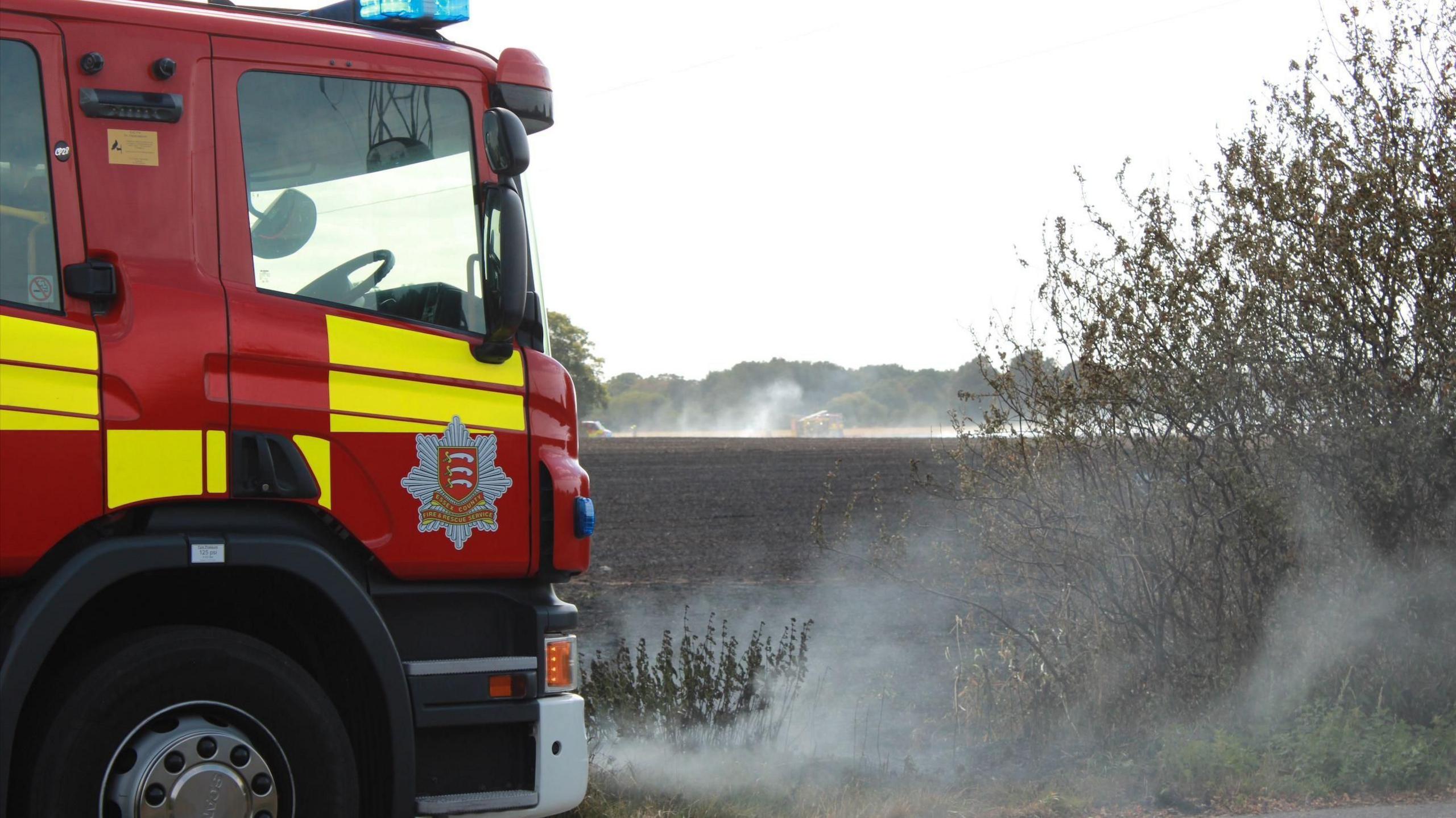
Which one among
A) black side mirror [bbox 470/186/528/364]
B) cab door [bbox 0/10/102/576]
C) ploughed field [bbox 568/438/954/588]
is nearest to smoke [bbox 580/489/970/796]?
ploughed field [bbox 568/438/954/588]

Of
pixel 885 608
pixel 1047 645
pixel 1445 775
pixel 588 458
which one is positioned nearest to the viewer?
pixel 1445 775

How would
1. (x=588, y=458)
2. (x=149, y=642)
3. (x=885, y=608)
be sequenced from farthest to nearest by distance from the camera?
(x=588, y=458) < (x=885, y=608) < (x=149, y=642)

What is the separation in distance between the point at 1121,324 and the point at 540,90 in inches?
159

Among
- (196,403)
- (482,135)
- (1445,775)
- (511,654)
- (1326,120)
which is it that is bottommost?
(1445,775)

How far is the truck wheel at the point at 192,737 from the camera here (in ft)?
12.3

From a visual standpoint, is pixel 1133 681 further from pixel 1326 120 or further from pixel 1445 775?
pixel 1326 120

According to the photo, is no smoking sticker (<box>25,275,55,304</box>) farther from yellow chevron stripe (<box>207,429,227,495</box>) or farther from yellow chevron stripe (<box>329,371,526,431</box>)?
yellow chevron stripe (<box>329,371,526,431</box>)

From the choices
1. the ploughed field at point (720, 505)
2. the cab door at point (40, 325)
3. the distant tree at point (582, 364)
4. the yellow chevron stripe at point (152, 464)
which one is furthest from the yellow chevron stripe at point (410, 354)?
the distant tree at point (582, 364)

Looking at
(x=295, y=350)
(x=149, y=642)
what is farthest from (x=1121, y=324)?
(x=149, y=642)

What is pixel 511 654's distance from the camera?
177 inches

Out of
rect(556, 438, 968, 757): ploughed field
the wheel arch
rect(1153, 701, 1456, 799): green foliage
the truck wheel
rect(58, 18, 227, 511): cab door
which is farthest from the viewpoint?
rect(556, 438, 968, 757): ploughed field

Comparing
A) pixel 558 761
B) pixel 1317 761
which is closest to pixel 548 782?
pixel 558 761

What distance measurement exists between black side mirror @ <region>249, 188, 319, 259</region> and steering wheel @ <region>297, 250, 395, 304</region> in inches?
5.0

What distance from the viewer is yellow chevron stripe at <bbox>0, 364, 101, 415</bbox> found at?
144 inches
